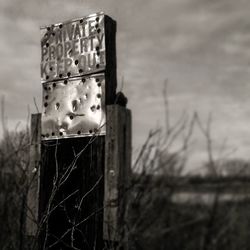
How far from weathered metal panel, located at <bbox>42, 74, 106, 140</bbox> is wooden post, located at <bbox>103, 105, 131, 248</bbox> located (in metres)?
0.12

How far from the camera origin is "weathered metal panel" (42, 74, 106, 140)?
4.18 m

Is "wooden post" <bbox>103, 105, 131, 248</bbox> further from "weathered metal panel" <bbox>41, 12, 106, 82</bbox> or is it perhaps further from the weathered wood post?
"weathered metal panel" <bbox>41, 12, 106, 82</bbox>

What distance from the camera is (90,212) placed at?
13.4 ft

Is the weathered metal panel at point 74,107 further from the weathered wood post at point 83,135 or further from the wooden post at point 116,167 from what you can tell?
the wooden post at point 116,167

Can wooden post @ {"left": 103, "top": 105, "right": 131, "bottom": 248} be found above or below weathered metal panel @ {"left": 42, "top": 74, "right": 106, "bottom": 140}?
below

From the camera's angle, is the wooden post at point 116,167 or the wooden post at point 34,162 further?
the wooden post at point 34,162

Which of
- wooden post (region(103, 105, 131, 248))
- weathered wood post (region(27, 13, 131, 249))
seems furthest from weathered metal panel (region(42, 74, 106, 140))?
wooden post (region(103, 105, 131, 248))

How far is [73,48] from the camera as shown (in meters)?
4.42

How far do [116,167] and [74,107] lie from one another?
2.43ft

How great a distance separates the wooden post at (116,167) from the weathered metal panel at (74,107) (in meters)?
0.12

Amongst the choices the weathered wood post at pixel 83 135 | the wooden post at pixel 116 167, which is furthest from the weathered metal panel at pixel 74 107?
the wooden post at pixel 116 167

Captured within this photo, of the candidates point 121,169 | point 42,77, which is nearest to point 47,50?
point 42,77

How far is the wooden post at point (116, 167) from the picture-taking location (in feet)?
12.3

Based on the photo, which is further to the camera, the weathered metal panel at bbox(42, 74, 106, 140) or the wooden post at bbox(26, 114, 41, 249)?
the wooden post at bbox(26, 114, 41, 249)
